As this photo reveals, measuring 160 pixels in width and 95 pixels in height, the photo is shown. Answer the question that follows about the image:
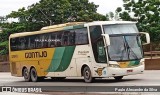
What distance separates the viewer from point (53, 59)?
1077 inches

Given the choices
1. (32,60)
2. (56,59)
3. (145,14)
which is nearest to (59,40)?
(56,59)

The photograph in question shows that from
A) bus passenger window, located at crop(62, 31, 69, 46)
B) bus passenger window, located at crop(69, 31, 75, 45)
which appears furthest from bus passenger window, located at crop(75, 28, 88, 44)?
bus passenger window, located at crop(62, 31, 69, 46)

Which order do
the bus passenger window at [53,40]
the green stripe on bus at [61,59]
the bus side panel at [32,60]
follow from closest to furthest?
the green stripe on bus at [61,59] → the bus passenger window at [53,40] → the bus side panel at [32,60]

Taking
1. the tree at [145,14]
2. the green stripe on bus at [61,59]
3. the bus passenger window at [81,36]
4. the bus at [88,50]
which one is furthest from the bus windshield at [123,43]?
the tree at [145,14]

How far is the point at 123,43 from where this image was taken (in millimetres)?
22672

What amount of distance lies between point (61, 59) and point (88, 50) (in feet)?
10.6

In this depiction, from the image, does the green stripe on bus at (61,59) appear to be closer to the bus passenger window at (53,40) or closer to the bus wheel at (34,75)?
the bus passenger window at (53,40)

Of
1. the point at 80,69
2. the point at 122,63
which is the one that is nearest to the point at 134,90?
the point at 122,63

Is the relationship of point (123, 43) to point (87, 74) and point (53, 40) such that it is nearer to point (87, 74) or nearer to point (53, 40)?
point (87, 74)

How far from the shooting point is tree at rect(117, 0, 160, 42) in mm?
48906

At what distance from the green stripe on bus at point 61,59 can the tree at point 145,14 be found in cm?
2287

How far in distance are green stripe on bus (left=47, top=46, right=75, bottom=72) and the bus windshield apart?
298 cm

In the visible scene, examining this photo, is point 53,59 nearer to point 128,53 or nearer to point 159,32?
Result: point 128,53

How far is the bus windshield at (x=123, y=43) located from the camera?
22.5m
